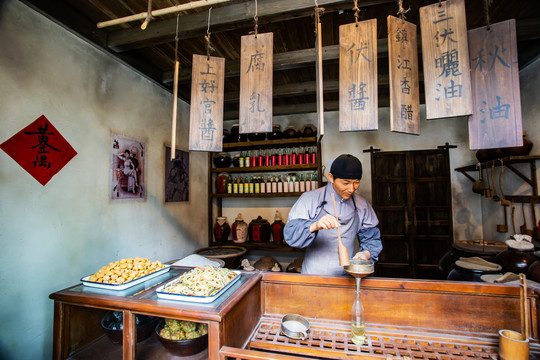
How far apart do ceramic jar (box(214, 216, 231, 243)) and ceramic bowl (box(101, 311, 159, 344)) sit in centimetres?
329

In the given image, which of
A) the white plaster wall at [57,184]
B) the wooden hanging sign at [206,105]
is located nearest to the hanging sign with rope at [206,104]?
the wooden hanging sign at [206,105]

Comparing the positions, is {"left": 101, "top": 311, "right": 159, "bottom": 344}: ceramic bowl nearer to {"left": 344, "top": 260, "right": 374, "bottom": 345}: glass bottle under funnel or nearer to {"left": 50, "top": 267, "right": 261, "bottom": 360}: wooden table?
{"left": 50, "top": 267, "right": 261, "bottom": 360}: wooden table

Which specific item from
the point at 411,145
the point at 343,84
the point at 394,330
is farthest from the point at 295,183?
the point at 394,330

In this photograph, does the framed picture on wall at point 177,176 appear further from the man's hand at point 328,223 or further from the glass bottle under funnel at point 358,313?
the glass bottle under funnel at point 358,313

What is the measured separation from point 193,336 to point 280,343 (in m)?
0.50

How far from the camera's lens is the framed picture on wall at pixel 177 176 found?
3750 millimetres

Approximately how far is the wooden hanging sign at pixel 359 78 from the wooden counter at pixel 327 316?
1.10 m

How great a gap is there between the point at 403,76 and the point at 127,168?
3055 millimetres

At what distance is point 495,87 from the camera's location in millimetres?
1631

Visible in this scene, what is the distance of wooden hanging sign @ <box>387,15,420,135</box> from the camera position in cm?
174

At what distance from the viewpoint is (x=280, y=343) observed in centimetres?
134

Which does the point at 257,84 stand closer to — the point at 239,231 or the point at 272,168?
the point at 272,168

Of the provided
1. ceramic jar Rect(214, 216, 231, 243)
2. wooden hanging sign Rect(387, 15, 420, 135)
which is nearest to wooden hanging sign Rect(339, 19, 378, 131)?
wooden hanging sign Rect(387, 15, 420, 135)

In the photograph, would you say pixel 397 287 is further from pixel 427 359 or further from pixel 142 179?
pixel 142 179
